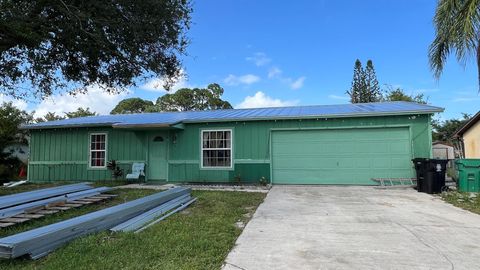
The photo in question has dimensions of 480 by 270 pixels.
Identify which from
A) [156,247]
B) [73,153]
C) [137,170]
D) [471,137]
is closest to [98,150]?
[73,153]

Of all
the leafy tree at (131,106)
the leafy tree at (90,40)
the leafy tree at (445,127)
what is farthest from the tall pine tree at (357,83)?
the leafy tree at (90,40)

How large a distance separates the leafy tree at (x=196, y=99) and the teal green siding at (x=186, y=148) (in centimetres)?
2832

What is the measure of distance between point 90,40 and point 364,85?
126 feet

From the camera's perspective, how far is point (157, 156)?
46.1 feet

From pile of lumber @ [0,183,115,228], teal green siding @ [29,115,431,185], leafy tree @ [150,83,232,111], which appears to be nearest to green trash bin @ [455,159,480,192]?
teal green siding @ [29,115,431,185]

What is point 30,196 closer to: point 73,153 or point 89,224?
point 89,224

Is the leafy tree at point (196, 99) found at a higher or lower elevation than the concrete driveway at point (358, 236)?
higher

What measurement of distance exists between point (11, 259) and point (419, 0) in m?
12.3

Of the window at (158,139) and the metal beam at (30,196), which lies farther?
the window at (158,139)

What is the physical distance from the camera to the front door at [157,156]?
14000 mm

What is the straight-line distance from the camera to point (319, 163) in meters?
12.7

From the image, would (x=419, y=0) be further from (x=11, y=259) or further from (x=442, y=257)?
(x=11, y=259)

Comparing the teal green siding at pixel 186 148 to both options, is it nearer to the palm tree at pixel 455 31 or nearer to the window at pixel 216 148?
the window at pixel 216 148

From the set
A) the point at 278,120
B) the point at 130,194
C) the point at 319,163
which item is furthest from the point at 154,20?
the point at 319,163
